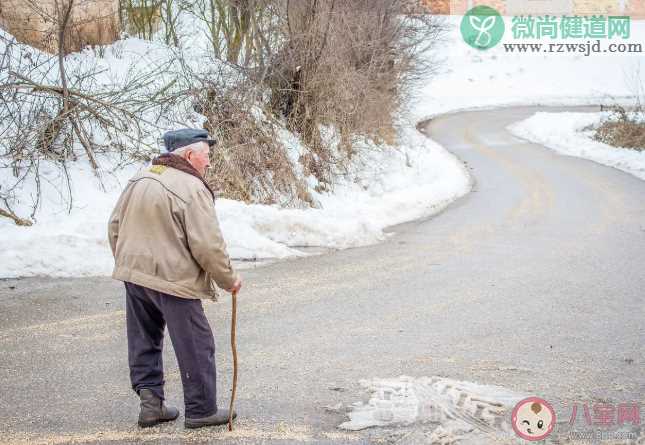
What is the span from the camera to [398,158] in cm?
1900

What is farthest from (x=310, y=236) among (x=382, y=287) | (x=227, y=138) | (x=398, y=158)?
(x=398, y=158)

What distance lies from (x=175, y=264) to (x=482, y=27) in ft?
198

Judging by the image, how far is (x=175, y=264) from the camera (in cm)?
410

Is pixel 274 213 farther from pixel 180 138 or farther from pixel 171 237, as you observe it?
pixel 171 237

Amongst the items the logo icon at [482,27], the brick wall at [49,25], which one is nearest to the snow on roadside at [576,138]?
the brick wall at [49,25]

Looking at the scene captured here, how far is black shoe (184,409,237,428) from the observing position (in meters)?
4.33

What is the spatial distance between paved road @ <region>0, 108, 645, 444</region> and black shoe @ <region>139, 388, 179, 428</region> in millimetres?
69

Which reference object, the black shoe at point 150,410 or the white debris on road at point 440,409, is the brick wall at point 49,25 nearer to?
Result: the black shoe at point 150,410

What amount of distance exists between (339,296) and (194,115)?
6.69 metres

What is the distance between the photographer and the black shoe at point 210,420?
433 centimetres

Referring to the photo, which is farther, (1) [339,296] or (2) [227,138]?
Result: (2) [227,138]

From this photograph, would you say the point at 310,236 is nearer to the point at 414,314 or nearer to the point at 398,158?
the point at 414,314

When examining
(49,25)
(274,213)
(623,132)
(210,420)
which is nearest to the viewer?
(210,420)

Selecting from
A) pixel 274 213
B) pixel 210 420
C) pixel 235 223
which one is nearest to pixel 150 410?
pixel 210 420
